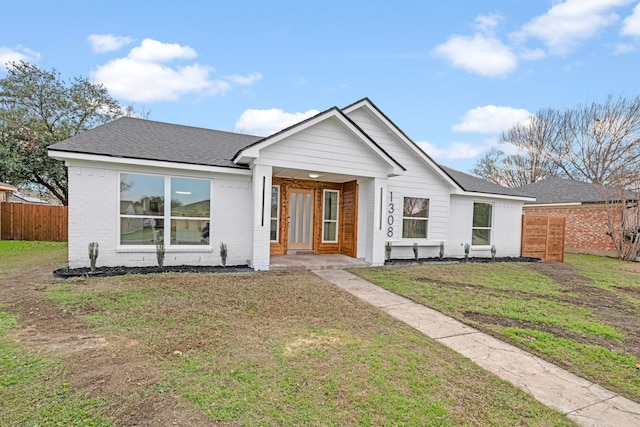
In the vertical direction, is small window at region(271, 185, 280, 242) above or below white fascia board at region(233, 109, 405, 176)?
below

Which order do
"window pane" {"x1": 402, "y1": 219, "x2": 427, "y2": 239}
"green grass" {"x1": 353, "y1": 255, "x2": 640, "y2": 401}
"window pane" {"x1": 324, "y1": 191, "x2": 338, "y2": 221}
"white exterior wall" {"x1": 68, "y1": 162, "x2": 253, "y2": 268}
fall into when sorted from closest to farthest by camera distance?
"green grass" {"x1": 353, "y1": 255, "x2": 640, "y2": 401} < "white exterior wall" {"x1": 68, "y1": 162, "x2": 253, "y2": 268} < "window pane" {"x1": 324, "y1": 191, "x2": 338, "y2": 221} < "window pane" {"x1": 402, "y1": 219, "x2": 427, "y2": 239}

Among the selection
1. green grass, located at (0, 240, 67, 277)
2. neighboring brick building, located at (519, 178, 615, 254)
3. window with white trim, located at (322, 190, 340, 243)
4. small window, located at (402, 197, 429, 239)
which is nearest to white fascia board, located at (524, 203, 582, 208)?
neighboring brick building, located at (519, 178, 615, 254)

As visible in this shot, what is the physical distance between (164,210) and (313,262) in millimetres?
4075

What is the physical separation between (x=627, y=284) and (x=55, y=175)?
26.4 metres

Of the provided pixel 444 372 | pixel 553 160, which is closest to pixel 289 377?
pixel 444 372

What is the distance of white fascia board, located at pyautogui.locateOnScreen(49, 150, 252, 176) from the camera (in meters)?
6.88

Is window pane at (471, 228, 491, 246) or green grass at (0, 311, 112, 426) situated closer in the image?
green grass at (0, 311, 112, 426)

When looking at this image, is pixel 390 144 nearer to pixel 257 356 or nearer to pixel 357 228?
pixel 357 228

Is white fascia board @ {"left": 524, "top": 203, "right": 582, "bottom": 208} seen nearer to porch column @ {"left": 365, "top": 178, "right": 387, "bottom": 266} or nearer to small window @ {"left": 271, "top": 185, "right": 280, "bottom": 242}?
porch column @ {"left": 365, "top": 178, "right": 387, "bottom": 266}

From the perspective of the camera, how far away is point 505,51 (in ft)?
50.3

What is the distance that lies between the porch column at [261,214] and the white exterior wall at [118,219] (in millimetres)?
698

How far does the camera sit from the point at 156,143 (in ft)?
28.4

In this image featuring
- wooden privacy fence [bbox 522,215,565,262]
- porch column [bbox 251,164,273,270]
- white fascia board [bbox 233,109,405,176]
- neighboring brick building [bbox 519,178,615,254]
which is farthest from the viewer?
neighboring brick building [bbox 519,178,615,254]

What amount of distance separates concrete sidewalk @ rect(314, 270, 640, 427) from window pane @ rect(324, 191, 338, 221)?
543 cm
